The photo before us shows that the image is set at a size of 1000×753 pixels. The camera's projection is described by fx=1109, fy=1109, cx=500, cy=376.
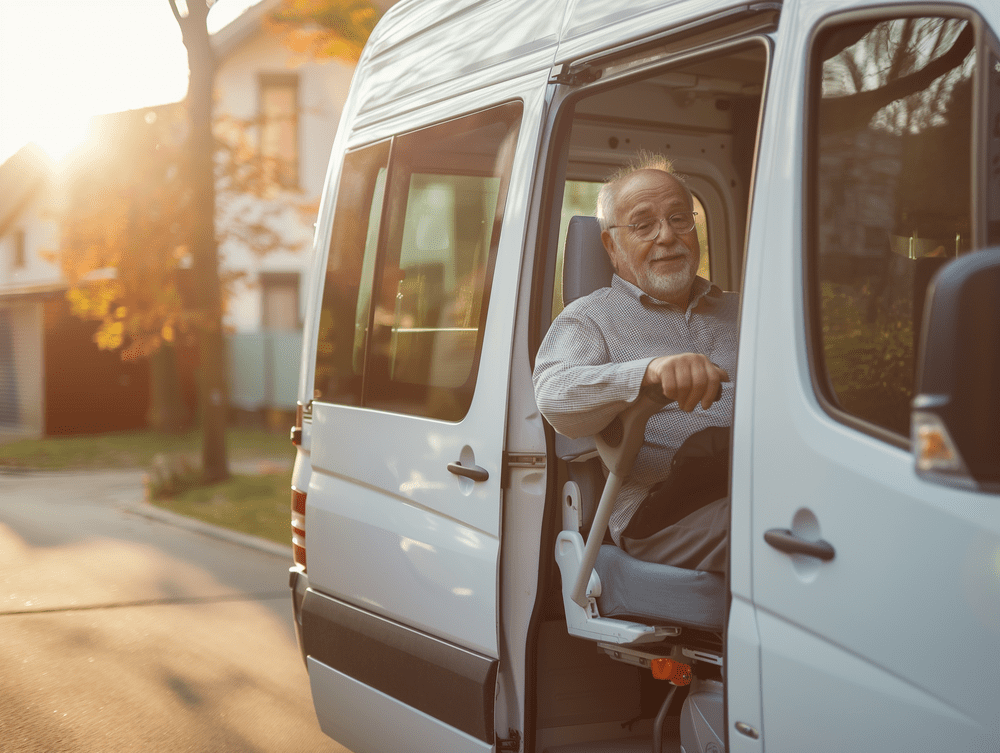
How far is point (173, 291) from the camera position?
13.6m

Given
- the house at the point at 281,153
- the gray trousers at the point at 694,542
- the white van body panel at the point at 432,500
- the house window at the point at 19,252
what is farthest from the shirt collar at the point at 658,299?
the house window at the point at 19,252

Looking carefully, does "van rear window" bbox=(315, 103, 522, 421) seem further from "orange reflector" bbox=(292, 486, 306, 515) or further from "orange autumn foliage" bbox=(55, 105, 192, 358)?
"orange autumn foliage" bbox=(55, 105, 192, 358)

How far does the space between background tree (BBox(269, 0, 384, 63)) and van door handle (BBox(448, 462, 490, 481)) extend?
6.10 metres

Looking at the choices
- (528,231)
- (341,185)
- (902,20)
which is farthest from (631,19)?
(341,185)

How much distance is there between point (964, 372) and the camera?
1.26 metres

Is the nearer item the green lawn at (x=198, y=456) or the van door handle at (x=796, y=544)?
the van door handle at (x=796, y=544)

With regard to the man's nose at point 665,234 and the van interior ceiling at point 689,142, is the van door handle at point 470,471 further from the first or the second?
the man's nose at point 665,234

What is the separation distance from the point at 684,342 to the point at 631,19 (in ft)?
2.98

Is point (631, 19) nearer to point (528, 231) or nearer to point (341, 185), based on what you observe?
point (528, 231)

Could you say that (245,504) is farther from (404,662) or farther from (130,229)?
(404,662)

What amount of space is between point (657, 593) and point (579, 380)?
0.59m

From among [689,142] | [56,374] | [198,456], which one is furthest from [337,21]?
[56,374]

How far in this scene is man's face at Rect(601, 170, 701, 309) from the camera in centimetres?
316

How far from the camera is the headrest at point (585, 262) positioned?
10.9 ft
